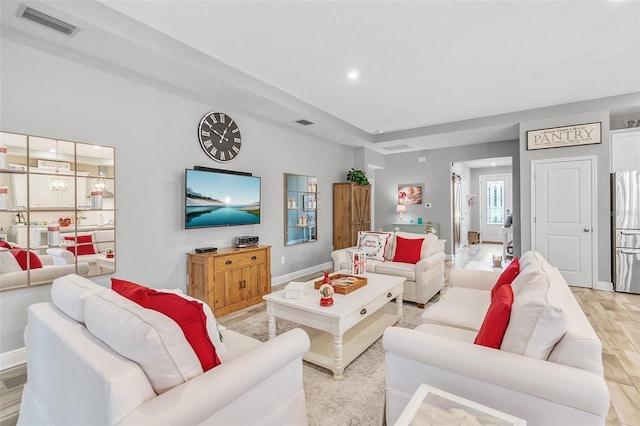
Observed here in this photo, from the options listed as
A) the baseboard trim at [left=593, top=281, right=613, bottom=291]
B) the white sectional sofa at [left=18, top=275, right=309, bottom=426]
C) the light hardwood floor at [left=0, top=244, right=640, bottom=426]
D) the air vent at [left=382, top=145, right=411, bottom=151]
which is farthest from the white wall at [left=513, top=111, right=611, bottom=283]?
the white sectional sofa at [left=18, top=275, right=309, bottom=426]

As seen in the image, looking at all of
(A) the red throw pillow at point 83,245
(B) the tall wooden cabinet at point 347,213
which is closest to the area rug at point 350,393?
(A) the red throw pillow at point 83,245

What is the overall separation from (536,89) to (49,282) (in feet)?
18.7

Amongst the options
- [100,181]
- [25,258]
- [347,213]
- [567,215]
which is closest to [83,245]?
[25,258]

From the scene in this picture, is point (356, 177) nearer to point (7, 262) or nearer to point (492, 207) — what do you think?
point (7, 262)

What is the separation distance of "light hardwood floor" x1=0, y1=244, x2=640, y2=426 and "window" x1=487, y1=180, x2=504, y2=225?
5799 mm

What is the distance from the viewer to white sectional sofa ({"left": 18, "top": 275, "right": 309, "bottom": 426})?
96 cm

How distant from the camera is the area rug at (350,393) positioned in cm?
176

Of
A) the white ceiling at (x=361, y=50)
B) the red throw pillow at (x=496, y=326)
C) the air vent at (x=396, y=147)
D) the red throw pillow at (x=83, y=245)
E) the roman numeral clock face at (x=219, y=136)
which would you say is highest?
the white ceiling at (x=361, y=50)

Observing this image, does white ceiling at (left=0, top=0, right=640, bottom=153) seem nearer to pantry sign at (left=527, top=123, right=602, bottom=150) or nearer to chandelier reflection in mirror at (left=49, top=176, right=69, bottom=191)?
pantry sign at (left=527, top=123, right=602, bottom=150)

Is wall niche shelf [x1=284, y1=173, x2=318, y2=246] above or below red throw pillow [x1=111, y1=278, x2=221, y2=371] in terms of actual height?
above

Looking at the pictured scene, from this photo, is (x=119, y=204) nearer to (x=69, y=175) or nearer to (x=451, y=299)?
(x=69, y=175)

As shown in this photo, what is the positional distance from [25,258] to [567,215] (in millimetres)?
6444

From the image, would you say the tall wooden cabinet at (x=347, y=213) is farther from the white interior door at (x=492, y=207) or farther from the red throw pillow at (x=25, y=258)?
the white interior door at (x=492, y=207)

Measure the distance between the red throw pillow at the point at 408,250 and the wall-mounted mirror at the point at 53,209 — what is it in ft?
10.7
